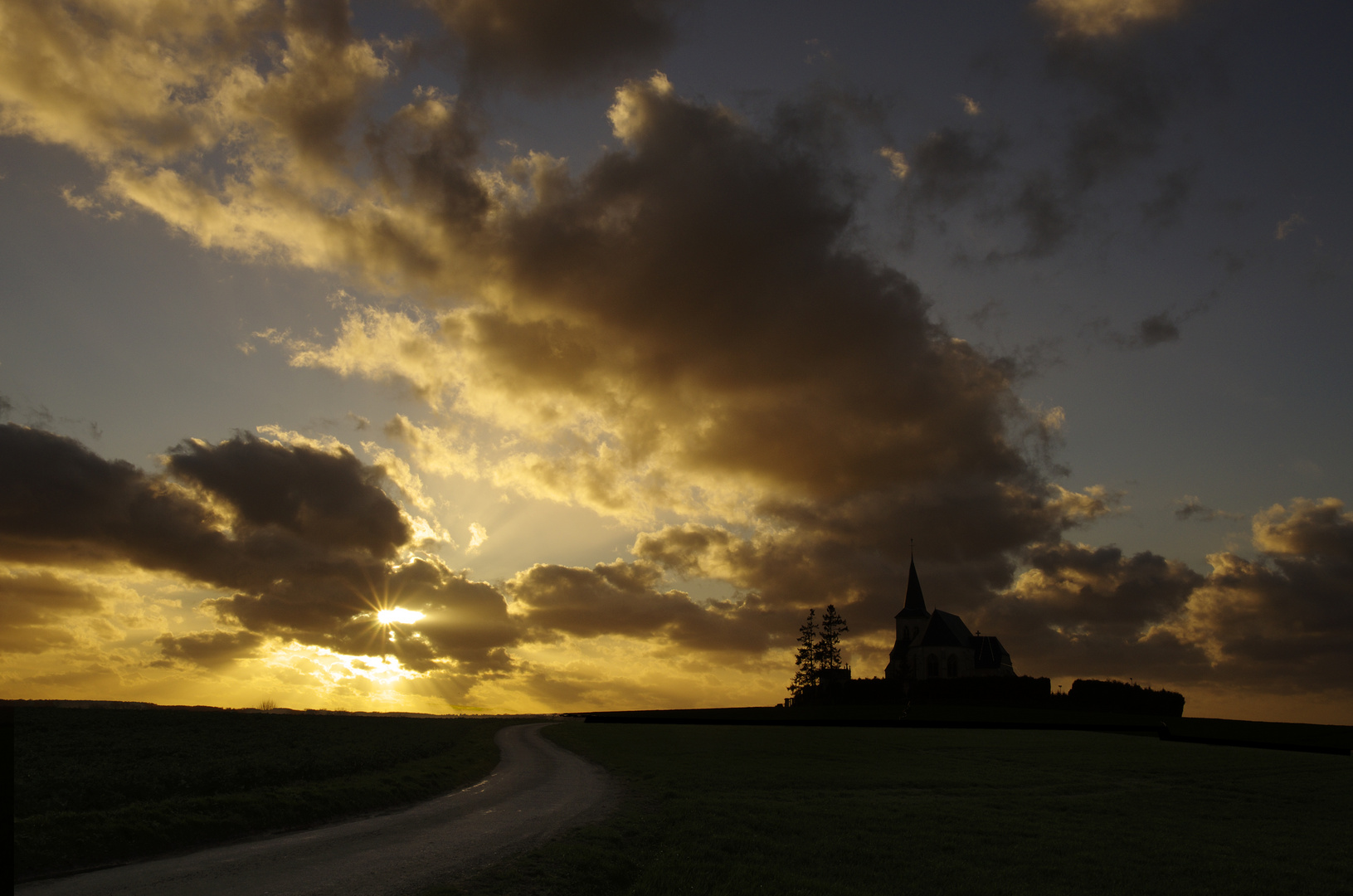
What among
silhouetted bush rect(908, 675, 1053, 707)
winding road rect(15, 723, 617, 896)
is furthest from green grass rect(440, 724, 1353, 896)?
silhouetted bush rect(908, 675, 1053, 707)

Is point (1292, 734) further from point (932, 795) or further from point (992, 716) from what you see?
point (932, 795)

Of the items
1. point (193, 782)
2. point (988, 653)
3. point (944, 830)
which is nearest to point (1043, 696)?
point (988, 653)

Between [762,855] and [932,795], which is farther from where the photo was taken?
[932,795]

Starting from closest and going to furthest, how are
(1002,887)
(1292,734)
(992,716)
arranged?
(1002,887), (1292,734), (992,716)

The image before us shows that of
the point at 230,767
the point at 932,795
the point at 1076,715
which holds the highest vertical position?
the point at 230,767

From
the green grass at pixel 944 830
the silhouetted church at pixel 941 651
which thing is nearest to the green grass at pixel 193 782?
the green grass at pixel 944 830

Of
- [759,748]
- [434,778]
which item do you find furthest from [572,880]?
[759,748]

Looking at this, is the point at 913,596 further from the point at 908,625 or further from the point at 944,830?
the point at 944,830

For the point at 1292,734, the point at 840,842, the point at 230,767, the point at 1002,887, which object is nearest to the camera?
the point at 1002,887

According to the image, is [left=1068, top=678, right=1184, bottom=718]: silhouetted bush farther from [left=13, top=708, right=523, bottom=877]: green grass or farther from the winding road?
the winding road

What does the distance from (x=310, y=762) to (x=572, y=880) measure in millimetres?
20684

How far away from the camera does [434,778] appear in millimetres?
34250

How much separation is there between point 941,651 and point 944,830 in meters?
127

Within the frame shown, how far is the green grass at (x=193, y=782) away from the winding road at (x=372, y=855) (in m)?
1.23
